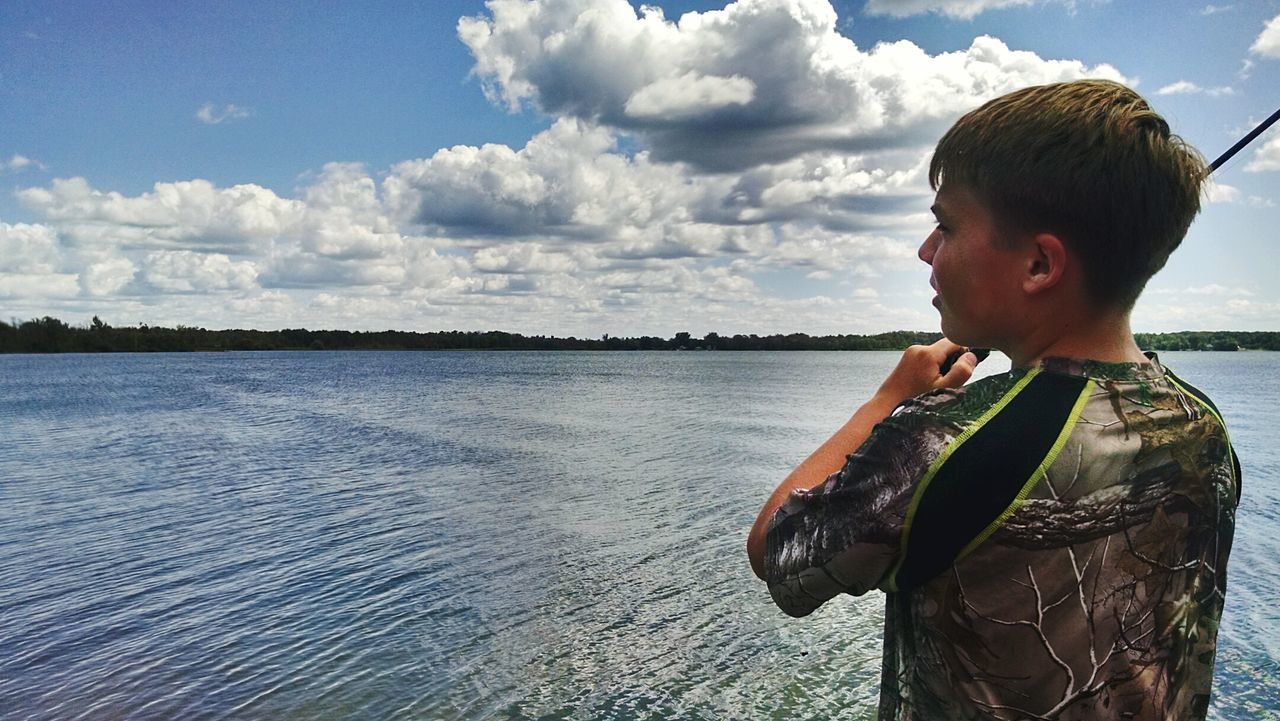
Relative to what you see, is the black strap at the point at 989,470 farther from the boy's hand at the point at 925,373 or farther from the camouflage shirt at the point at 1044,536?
the boy's hand at the point at 925,373

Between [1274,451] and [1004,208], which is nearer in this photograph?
[1004,208]

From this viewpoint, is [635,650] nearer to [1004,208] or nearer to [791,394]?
[1004,208]

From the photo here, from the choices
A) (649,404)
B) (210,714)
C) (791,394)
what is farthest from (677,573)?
(791,394)

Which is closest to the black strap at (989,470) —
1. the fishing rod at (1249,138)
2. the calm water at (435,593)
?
the fishing rod at (1249,138)

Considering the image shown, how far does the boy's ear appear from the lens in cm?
164

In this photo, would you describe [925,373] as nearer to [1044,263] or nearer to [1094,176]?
[1044,263]

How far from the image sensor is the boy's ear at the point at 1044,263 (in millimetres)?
1640

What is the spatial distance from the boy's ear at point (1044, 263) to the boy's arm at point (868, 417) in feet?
1.03

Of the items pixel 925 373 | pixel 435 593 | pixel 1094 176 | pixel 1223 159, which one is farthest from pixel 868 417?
pixel 435 593

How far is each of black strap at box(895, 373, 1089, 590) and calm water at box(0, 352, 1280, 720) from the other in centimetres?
779

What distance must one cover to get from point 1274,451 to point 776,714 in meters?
26.8

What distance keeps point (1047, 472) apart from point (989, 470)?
0.11 metres

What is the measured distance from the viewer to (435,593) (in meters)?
13.3

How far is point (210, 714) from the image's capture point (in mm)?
9367
